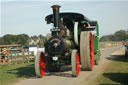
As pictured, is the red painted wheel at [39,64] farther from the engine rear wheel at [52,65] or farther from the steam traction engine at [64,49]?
the engine rear wheel at [52,65]

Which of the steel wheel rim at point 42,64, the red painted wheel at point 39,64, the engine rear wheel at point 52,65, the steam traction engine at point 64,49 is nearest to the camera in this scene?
the red painted wheel at point 39,64

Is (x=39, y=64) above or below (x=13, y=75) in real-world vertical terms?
above

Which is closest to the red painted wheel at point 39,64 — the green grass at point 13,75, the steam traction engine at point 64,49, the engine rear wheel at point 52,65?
the steam traction engine at point 64,49

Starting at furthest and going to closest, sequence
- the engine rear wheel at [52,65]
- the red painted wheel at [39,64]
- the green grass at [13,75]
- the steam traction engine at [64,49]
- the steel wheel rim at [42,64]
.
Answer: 1. the engine rear wheel at [52,65]
2. the steel wheel rim at [42,64]
3. the steam traction engine at [64,49]
4. the red painted wheel at [39,64]
5. the green grass at [13,75]

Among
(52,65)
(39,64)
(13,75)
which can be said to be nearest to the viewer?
(39,64)

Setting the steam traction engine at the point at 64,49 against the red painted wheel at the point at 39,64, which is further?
the steam traction engine at the point at 64,49

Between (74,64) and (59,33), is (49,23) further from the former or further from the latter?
(74,64)

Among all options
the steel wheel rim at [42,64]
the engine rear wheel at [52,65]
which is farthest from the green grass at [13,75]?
the engine rear wheel at [52,65]

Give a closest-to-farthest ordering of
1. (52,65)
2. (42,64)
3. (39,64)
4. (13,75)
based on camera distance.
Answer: (39,64) < (42,64) < (13,75) < (52,65)

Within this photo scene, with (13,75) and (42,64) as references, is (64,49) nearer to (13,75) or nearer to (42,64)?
(42,64)

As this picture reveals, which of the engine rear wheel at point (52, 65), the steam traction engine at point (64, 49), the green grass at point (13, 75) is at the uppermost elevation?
the steam traction engine at point (64, 49)

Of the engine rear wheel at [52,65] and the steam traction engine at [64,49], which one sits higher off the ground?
the steam traction engine at [64,49]

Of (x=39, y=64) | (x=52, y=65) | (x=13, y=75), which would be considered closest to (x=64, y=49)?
(x=39, y=64)

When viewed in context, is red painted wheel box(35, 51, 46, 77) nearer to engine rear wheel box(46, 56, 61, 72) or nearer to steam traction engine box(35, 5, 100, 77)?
steam traction engine box(35, 5, 100, 77)
